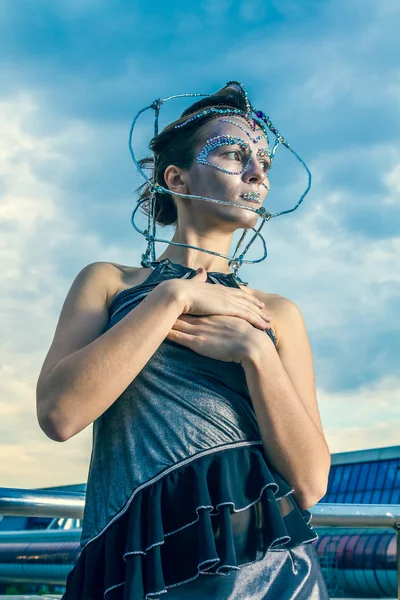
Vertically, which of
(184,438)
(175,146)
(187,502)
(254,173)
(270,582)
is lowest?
(270,582)

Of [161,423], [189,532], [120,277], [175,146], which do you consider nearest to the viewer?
[189,532]

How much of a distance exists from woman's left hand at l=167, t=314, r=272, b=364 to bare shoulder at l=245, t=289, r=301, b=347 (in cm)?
26

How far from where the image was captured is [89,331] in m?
2.04

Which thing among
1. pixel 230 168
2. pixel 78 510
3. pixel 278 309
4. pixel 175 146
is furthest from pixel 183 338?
pixel 78 510

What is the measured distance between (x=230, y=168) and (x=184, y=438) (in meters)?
0.77

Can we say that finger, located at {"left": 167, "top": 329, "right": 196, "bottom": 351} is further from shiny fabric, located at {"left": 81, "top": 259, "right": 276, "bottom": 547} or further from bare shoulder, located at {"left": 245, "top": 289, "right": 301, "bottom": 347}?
bare shoulder, located at {"left": 245, "top": 289, "right": 301, "bottom": 347}

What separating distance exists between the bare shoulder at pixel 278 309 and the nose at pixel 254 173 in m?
0.32

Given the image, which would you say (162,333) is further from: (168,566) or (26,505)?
(26,505)

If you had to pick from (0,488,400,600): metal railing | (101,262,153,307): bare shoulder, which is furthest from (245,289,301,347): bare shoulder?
(0,488,400,600): metal railing

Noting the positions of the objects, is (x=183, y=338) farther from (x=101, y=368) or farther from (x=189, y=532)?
(x=189, y=532)

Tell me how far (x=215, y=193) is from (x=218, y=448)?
0.70 meters

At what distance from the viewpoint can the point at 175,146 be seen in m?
2.45

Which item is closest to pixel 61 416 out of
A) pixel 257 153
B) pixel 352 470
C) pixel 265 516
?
pixel 265 516

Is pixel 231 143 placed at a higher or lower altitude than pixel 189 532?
higher
